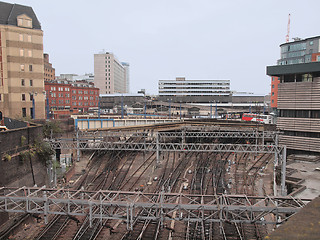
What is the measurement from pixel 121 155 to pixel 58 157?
8.40 metres

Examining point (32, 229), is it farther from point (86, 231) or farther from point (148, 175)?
point (148, 175)

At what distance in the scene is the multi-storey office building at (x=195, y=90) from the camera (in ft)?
364

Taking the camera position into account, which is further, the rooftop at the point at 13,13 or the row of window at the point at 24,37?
the rooftop at the point at 13,13

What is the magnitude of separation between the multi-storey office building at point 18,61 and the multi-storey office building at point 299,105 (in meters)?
31.5

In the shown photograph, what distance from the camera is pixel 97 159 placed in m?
35.5

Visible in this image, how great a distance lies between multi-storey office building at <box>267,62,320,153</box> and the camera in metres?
33.3

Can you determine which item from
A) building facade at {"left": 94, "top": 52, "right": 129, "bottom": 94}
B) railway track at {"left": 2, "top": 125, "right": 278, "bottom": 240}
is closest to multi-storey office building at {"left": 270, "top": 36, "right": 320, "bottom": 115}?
railway track at {"left": 2, "top": 125, "right": 278, "bottom": 240}

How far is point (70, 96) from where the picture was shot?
8275 cm

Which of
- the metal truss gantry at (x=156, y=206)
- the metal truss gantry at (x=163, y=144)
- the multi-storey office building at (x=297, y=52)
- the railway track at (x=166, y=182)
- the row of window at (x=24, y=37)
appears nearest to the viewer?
the metal truss gantry at (x=156, y=206)

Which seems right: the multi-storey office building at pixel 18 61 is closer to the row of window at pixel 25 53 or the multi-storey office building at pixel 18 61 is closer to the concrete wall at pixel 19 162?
the row of window at pixel 25 53

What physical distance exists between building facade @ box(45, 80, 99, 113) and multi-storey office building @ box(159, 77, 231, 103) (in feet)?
111

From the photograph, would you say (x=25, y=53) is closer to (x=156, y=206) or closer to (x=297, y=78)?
(x=156, y=206)

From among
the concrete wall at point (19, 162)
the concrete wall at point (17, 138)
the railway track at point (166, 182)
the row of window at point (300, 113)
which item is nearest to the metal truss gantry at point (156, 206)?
the railway track at point (166, 182)

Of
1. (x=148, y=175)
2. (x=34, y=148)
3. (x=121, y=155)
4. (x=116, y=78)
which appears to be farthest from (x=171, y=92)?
(x=34, y=148)
